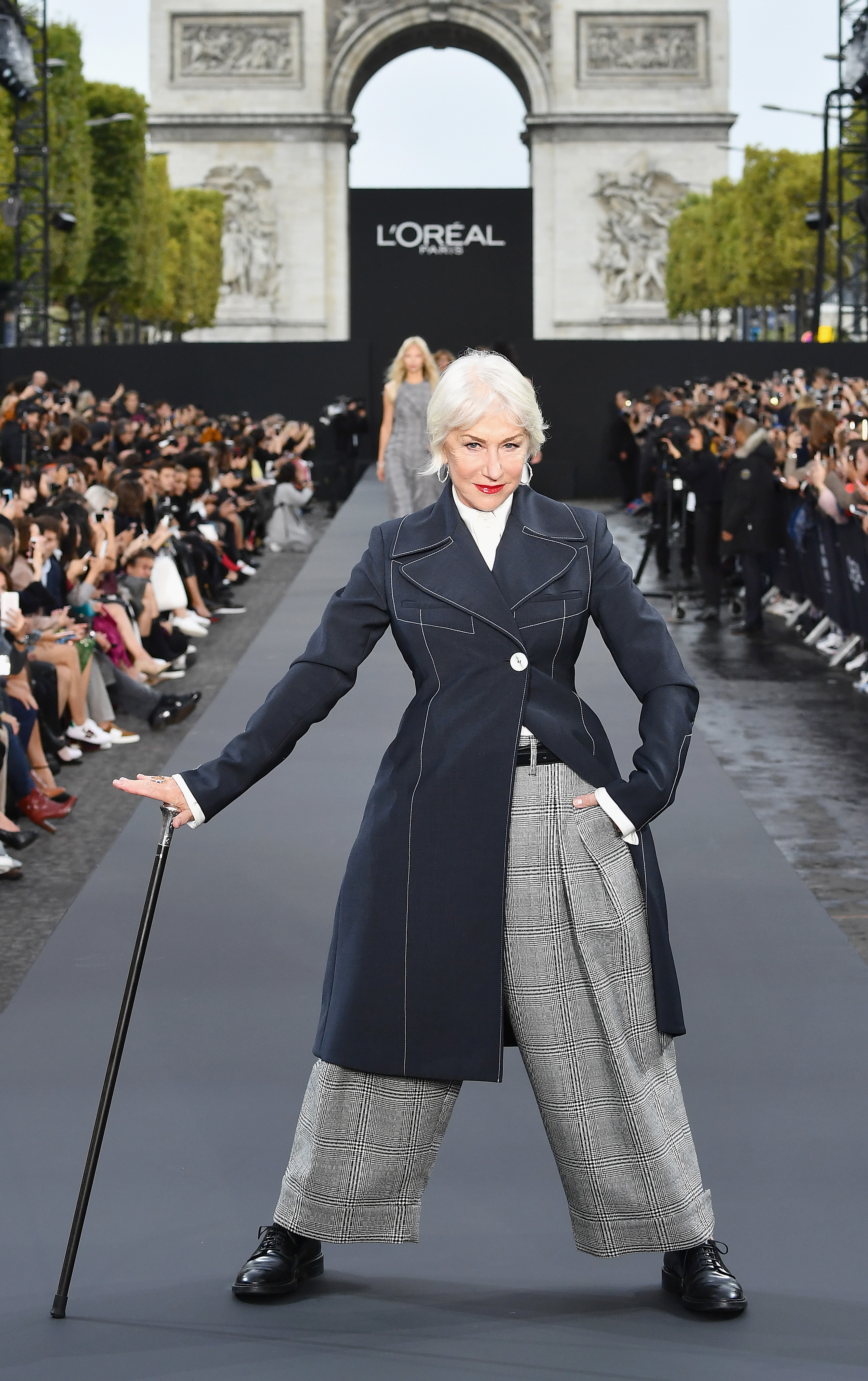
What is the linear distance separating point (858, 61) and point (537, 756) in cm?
2558

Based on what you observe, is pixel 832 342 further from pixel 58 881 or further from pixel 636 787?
pixel 636 787

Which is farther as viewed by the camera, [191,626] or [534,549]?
[191,626]

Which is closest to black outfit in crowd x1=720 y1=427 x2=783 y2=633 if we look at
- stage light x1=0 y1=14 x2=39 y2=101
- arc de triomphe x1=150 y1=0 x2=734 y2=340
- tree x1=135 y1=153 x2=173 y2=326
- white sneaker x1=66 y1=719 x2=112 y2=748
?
white sneaker x1=66 y1=719 x2=112 y2=748

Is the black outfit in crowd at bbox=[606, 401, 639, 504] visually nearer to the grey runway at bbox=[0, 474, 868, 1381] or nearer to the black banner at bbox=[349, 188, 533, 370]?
the black banner at bbox=[349, 188, 533, 370]

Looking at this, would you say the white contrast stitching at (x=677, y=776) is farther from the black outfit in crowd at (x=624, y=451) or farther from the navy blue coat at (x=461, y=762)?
the black outfit in crowd at (x=624, y=451)

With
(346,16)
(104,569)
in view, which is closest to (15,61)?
(104,569)

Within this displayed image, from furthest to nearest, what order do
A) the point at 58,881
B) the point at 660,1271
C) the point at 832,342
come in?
the point at 832,342 → the point at 58,881 → the point at 660,1271

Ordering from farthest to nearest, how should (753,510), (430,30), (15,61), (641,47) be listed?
(430,30) → (641,47) → (15,61) → (753,510)

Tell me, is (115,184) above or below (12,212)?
above

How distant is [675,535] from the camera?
1272 cm

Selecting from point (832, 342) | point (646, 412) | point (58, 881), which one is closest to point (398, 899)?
point (58, 881)

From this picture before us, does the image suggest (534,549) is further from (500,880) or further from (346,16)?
(346,16)

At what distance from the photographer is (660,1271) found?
2865mm

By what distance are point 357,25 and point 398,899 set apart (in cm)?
4479
